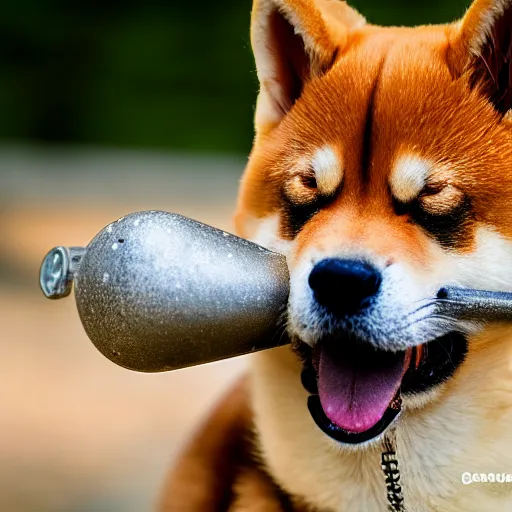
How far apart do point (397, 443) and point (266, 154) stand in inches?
30.0

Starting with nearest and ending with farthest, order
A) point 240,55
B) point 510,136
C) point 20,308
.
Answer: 1. point 510,136
2. point 20,308
3. point 240,55

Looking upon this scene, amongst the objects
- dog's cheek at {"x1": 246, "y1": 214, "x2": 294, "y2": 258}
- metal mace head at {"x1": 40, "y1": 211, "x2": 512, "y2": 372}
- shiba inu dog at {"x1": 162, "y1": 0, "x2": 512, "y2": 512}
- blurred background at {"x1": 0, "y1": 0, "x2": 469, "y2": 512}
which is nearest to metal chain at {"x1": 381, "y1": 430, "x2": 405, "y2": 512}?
shiba inu dog at {"x1": 162, "y1": 0, "x2": 512, "y2": 512}

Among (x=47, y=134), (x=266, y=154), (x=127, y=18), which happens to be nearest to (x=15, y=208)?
(x=47, y=134)

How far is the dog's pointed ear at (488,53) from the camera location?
2098 mm

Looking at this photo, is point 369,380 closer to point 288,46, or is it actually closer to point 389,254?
point 389,254

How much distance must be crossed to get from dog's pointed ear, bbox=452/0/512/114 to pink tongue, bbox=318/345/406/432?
24.8 inches

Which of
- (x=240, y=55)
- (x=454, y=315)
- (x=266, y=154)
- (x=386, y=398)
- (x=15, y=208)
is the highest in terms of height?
(x=266, y=154)

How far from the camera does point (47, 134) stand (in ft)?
36.5

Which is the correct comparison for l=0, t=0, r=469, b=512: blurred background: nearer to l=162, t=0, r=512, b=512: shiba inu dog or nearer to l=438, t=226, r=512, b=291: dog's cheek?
l=162, t=0, r=512, b=512: shiba inu dog

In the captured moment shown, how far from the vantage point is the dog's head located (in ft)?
6.46

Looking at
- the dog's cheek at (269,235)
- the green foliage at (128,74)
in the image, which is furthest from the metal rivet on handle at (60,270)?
the green foliage at (128,74)

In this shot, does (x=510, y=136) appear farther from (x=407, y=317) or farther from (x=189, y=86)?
(x=189, y=86)

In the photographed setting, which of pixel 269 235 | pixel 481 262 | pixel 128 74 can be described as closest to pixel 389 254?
pixel 481 262

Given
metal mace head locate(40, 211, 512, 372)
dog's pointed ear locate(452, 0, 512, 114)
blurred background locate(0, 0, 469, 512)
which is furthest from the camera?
blurred background locate(0, 0, 469, 512)
